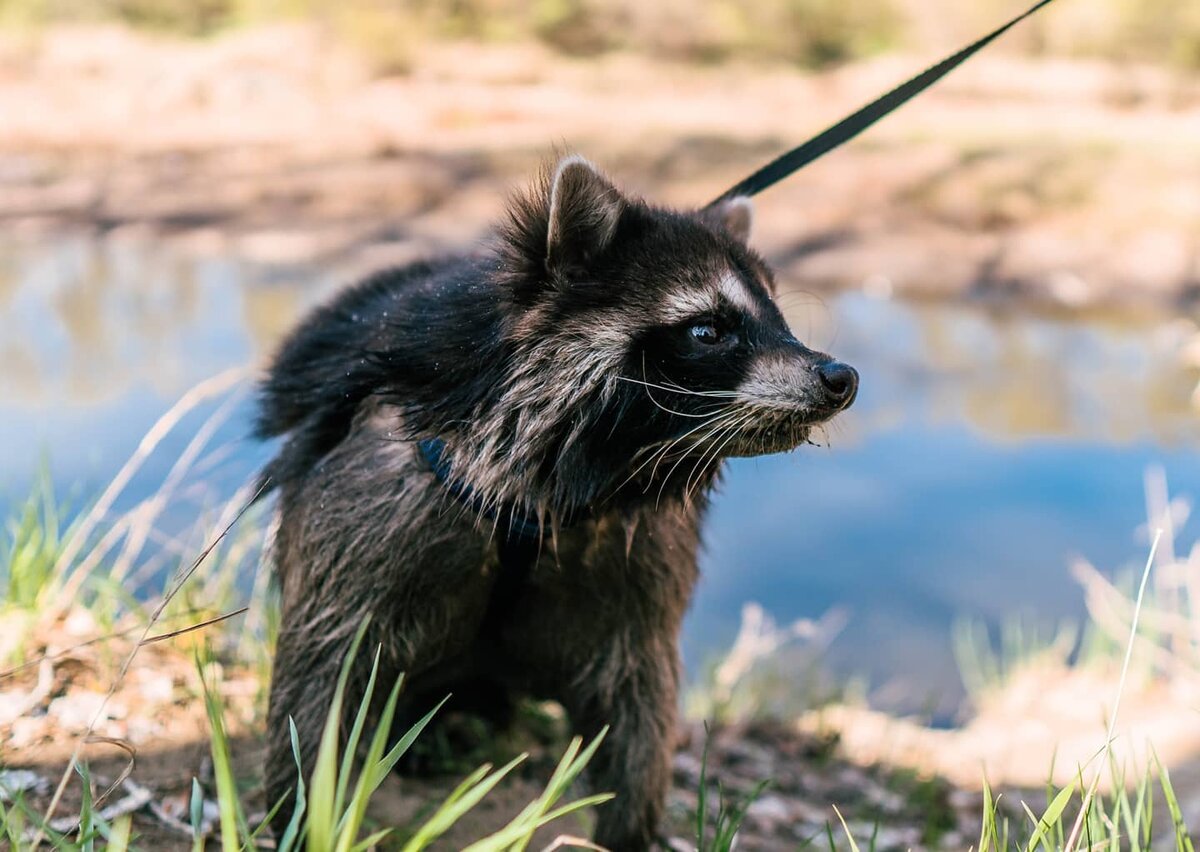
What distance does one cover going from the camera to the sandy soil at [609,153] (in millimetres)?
11742

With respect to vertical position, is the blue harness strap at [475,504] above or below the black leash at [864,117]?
below

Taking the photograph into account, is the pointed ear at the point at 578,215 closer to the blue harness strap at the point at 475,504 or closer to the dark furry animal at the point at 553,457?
the dark furry animal at the point at 553,457

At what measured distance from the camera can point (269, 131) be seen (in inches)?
597

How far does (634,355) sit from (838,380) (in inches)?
15.4

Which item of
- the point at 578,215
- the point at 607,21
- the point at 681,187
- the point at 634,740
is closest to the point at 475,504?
the point at 578,215

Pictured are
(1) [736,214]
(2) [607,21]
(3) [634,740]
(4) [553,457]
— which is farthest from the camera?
(2) [607,21]

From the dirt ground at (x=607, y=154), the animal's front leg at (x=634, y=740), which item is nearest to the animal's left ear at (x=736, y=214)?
the animal's front leg at (x=634, y=740)

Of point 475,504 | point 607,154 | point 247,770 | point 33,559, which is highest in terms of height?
point 607,154

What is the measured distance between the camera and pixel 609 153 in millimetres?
13891

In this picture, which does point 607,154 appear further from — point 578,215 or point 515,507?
point 515,507

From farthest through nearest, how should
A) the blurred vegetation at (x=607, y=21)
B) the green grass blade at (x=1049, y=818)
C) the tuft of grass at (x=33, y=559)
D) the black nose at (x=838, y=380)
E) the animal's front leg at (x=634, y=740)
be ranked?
the blurred vegetation at (x=607, y=21)
the tuft of grass at (x=33, y=559)
the animal's front leg at (x=634, y=740)
the black nose at (x=838, y=380)
the green grass blade at (x=1049, y=818)

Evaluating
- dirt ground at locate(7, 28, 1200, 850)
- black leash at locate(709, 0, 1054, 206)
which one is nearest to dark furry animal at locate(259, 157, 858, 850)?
black leash at locate(709, 0, 1054, 206)

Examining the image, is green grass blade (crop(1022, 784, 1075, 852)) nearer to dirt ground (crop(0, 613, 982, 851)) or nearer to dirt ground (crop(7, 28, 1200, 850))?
dirt ground (crop(0, 613, 982, 851))

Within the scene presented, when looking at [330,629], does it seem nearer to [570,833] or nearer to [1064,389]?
[570,833]
